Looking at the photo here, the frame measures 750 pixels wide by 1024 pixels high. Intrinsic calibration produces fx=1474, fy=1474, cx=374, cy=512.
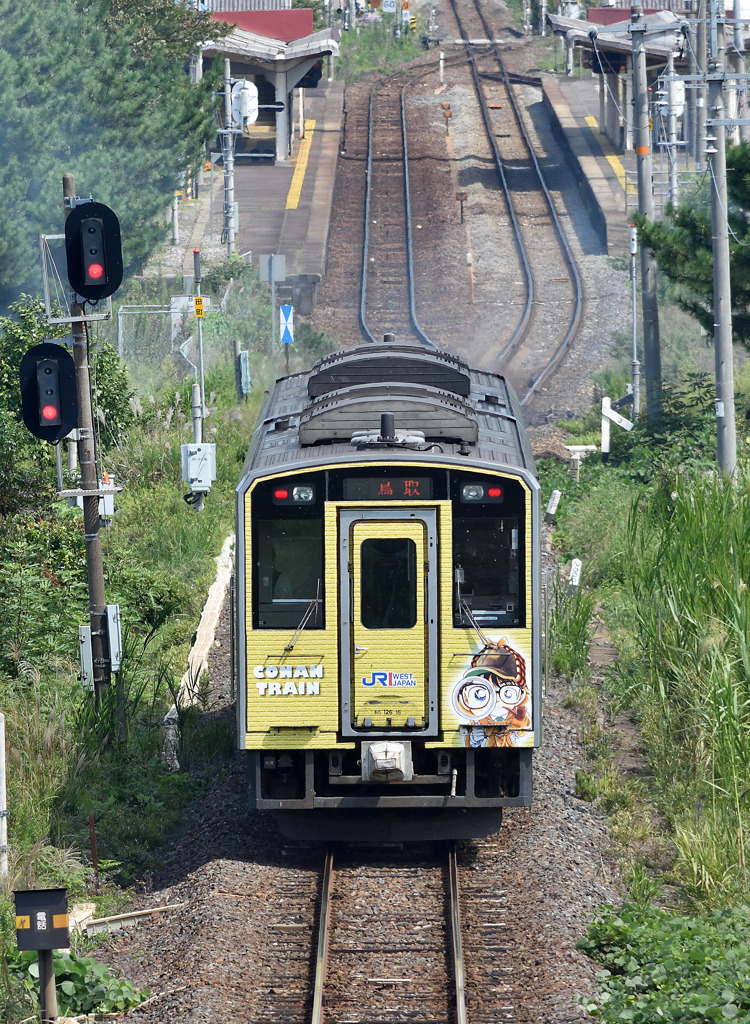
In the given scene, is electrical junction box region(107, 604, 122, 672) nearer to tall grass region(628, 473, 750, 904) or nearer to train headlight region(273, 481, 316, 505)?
train headlight region(273, 481, 316, 505)

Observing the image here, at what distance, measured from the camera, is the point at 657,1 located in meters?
51.0

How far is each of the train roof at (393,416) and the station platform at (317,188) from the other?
2223cm

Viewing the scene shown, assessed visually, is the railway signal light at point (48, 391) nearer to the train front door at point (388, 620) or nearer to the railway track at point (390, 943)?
the train front door at point (388, 620)

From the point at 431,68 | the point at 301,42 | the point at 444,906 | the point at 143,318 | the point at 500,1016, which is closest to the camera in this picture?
the point at 500,1016

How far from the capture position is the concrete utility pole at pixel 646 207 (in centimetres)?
2383

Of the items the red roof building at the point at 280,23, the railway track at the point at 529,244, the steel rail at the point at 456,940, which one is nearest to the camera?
the steel rail at the point at 456,940

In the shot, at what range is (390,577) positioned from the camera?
10523 millimetres

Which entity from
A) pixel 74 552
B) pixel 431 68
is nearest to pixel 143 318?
pixel 74 552

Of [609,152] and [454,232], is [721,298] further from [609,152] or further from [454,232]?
[609,152]

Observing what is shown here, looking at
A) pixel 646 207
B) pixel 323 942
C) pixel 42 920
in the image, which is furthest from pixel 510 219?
pixel 42 920

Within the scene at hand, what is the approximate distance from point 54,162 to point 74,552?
41.2 feet

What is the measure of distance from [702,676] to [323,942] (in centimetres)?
442

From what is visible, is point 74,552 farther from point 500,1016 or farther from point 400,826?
point 500,1016

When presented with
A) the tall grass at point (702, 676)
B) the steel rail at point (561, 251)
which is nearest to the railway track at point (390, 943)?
the tall grass at point (702, 676)
